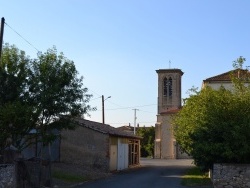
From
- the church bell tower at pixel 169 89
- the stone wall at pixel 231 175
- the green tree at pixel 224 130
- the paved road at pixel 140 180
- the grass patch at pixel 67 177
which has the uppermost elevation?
the church bell tower at pixel 169 89

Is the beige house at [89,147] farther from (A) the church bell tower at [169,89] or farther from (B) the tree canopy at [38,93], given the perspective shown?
(A) the church bell tower at [169,89]

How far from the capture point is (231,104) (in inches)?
854

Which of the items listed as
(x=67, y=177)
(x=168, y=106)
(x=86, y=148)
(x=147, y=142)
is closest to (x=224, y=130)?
(x=67, y=177)

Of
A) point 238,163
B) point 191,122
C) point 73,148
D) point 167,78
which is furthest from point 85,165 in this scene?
point 167,78

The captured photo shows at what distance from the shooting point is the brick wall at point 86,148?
34062 mm

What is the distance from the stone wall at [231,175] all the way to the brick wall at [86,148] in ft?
49.9

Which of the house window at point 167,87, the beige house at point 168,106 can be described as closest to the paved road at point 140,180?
the beige house at point 168,106

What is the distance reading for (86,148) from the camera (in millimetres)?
34625

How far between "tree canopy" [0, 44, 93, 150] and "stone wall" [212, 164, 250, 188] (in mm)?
7775

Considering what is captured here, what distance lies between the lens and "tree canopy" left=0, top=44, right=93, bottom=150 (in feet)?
64.8

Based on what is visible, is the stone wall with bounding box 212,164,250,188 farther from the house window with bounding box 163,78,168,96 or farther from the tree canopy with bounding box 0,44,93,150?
the house window with bounding box 163,78,168,96

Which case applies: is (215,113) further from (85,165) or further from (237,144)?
(85,165)

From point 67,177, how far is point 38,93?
255 inches

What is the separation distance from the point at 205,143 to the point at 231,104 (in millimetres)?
2472
